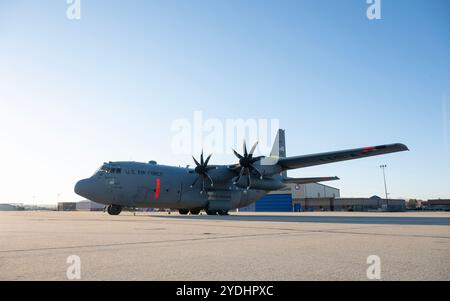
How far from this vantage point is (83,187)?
30.2 m

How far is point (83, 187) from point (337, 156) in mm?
21825

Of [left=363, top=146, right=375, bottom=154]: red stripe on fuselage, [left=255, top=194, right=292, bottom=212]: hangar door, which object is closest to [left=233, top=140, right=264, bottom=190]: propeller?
[left=363, top=146, right=375, bottom=154]: red stripe on fuselage

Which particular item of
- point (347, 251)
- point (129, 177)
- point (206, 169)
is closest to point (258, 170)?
point (206, 169)

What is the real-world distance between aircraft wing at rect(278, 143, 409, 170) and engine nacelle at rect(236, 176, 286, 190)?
206 centimetres

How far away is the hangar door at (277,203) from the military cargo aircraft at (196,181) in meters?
39.7

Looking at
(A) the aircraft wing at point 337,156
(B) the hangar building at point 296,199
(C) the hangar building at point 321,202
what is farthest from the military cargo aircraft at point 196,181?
(C) the hangar building at point 321,202

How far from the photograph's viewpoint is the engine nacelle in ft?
111

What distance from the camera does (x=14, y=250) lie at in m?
7.43

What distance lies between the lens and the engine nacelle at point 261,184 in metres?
33.8

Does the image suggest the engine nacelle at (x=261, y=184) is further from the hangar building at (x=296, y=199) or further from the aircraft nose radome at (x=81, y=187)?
the hangar building at (x=296, y=199)

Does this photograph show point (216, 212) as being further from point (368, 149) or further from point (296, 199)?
point (296, 199)

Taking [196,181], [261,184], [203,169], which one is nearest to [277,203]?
[261,184]

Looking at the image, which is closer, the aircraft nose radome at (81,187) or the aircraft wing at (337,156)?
the aircraft wing at (337,156)
